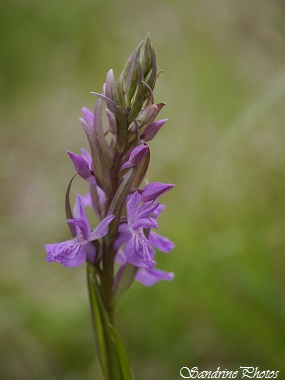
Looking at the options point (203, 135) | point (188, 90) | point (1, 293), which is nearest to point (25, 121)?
point (188, 90)

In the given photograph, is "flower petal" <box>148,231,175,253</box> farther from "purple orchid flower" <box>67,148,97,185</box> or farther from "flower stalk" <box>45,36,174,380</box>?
"purple orchid flower" <box>67,148,97,185</box>

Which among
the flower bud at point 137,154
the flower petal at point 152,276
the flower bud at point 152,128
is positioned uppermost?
the flower bud at point 152,128

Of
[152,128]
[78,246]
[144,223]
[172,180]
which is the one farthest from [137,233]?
[172,180]

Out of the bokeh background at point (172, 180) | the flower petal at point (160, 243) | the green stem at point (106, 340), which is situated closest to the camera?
the green stem at point (106, 340)

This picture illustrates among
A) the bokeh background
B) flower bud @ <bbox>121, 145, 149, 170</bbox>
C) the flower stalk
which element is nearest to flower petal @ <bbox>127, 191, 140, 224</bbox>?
the flower stalk

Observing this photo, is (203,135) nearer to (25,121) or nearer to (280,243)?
(280,243)

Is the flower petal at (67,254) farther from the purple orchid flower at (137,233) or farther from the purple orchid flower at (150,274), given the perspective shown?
the purple orchid flower at (150,274)

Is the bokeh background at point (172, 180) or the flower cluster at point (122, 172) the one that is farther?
the bokeh background at point (172, 180)

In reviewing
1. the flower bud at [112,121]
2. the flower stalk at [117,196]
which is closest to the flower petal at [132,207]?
the flower stalk at [117,196]
